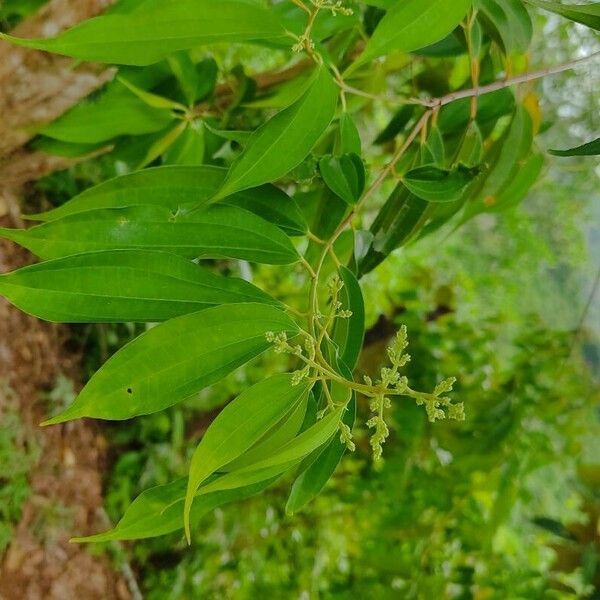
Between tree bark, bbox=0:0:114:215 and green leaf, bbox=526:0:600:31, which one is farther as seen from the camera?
tree bark, bbox=0:0:114:215

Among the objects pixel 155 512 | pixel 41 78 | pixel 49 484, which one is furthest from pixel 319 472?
pixel 49 484

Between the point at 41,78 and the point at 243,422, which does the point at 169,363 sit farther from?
the point at 41,78

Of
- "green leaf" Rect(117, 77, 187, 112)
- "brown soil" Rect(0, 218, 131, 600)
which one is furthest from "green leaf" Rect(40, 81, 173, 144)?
"brown soil" Rect(0, 218, 131, 600)

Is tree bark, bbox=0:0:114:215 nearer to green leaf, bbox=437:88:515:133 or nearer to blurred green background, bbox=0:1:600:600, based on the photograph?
blurred green background, bbox=0:1:600:600

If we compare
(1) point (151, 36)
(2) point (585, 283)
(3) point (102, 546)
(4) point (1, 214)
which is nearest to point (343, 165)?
(1) point (151, 36)

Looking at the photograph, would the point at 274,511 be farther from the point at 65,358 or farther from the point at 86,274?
the point at 86,274

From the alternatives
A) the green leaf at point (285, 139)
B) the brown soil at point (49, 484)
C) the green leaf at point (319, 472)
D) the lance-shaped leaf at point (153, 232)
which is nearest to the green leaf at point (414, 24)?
the green leaf at point (285, 139)
